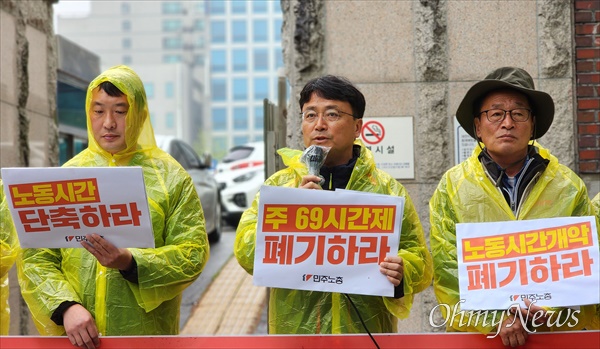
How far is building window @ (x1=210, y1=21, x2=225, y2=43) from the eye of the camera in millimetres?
101812

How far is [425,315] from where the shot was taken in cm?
597

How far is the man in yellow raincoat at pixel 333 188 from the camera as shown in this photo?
11.8 ft

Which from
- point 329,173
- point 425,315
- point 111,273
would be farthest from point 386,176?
point 425,315

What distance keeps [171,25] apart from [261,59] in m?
11.2

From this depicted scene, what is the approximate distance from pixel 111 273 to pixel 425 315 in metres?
2.78

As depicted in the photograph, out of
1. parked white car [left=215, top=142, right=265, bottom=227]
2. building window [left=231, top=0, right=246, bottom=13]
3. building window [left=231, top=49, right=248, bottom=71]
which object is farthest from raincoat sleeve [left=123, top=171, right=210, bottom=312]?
building window [left=231, top=0, right=246, bottom=13]

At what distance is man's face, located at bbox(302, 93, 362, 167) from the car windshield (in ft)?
39.5

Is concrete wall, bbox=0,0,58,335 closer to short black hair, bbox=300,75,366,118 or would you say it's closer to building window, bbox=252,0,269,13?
short black hair, bbox=300,75,366,118

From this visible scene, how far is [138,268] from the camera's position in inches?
143

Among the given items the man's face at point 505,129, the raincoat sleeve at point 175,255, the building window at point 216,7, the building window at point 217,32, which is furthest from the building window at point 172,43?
the man's face at point 505,129

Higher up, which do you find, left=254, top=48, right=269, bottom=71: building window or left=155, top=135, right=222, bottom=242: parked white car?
left=254, top=48, right=269, bottom=71: building window

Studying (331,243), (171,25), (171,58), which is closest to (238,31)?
(171,25)

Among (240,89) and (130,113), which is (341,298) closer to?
(130,113)

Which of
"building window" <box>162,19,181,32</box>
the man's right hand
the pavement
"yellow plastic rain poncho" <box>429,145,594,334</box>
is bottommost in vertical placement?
the pavement
